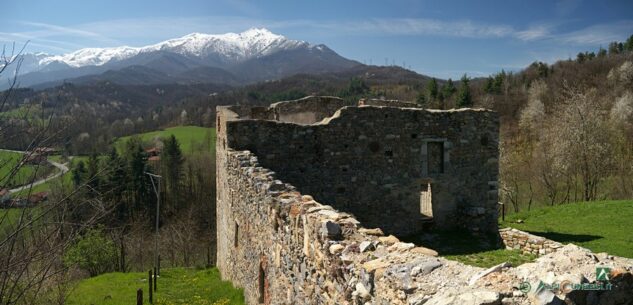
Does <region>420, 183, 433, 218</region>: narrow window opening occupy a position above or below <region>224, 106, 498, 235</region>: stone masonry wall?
below

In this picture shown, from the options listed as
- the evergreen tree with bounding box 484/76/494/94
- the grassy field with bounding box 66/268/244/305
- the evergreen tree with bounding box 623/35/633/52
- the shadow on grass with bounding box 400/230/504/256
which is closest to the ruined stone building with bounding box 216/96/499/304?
the shadow on grass with bounding box 400/230/504/256

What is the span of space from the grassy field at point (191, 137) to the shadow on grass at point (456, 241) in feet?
187

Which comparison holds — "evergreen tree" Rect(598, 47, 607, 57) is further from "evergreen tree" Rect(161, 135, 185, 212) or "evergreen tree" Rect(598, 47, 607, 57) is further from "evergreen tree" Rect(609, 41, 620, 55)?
"evergreen tree" Rect(161, 135, 185, 212)

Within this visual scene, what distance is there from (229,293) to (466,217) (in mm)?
7524

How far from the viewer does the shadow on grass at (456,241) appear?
1279 cm

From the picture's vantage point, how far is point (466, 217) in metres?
14.1

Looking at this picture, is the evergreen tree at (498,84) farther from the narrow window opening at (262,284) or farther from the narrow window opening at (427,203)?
the narrow window opening at (262,284)

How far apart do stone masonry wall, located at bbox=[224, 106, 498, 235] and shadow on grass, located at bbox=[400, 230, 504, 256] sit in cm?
27

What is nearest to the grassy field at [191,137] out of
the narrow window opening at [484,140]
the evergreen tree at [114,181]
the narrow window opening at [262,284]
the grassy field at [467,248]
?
the evergreen tree at [114,181]

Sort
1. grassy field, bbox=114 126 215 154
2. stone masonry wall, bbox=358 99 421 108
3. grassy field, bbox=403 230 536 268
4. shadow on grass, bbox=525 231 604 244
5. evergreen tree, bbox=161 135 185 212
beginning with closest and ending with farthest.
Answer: grassy field, bbox=403 230 536 268 → shadow on grass, bbox=525 231 604 244 → stone masonry wall, bbox=358 99 421 108 → evergreen tree, bbox=161 135 185 212 → grassy field, bbox=114 126 215 154

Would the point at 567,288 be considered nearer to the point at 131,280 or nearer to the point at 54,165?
the point at 54,165

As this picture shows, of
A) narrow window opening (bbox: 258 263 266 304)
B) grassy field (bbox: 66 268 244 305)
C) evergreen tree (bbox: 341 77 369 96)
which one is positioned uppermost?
evergreen tree (bbox: 341 77 369 96)

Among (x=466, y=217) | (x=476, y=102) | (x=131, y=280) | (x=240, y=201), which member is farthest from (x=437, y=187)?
(x=476, y=102)

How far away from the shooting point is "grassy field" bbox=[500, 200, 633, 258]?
15406 millimetres
